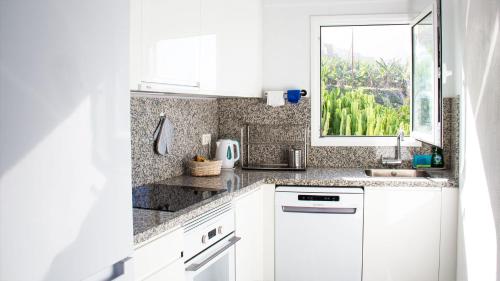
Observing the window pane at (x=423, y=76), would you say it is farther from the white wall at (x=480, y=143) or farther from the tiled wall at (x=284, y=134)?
the tiled wall at (x=284, y=134)

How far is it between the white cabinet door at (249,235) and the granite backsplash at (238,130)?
0.55m

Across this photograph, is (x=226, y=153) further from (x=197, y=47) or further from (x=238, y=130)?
(x=197, y=47)

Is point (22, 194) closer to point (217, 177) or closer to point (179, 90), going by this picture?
point (179, 90)

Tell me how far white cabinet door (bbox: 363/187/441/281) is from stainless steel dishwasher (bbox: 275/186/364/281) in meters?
0.07

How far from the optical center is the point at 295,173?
3553mm

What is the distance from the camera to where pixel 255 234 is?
318 cm

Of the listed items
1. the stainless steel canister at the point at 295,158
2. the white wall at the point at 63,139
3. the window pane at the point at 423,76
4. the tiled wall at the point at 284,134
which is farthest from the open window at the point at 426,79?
the white wall at the point at 63,139

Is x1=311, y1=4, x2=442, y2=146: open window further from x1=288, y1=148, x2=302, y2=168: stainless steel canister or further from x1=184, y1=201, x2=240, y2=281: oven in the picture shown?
x1=184, y1=201, x2=240, y2=281: oven

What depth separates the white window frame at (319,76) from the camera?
3.79 metres

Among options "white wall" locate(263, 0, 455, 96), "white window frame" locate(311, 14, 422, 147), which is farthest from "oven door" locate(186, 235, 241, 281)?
"white wall" locate(263, 0, 455, 96)

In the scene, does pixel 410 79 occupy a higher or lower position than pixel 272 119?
higher

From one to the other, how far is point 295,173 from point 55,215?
2534 mm

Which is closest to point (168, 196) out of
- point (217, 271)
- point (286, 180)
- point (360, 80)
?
point (217, 271)

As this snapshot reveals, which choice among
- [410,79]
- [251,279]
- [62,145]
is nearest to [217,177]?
[251,279]
